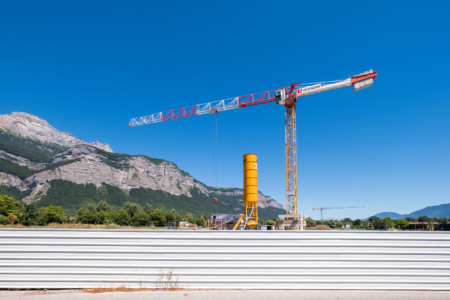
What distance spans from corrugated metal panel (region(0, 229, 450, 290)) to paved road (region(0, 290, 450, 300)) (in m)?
0.16

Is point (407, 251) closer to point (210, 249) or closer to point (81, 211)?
point (210, 249)

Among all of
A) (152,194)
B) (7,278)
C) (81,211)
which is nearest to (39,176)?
(152,194)

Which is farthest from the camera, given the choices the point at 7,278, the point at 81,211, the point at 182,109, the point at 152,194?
the point at 152,194

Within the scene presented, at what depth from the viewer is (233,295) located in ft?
21.8

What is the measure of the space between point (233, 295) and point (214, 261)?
872 millimetres

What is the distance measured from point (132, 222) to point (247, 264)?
3193 inches

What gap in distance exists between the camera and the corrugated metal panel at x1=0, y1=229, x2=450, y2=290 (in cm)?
693

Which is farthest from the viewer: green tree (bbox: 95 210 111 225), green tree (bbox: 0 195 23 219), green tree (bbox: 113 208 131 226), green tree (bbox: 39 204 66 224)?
green tree (bbox: 113 208 131 226)

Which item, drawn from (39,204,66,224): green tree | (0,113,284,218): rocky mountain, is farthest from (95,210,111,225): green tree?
(0,113,284,218): rocky mountain

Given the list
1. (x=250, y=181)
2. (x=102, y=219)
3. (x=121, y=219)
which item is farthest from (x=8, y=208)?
(x=250, y=181)

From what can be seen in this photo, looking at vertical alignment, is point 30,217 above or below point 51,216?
below

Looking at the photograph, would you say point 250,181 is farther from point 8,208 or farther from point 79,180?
point 79,180

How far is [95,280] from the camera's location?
22.8 ft

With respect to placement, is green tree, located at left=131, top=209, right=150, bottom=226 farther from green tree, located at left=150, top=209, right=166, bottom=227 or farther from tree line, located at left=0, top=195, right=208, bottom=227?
green tree, located at left=150, top=209, right=166, bottom=227
